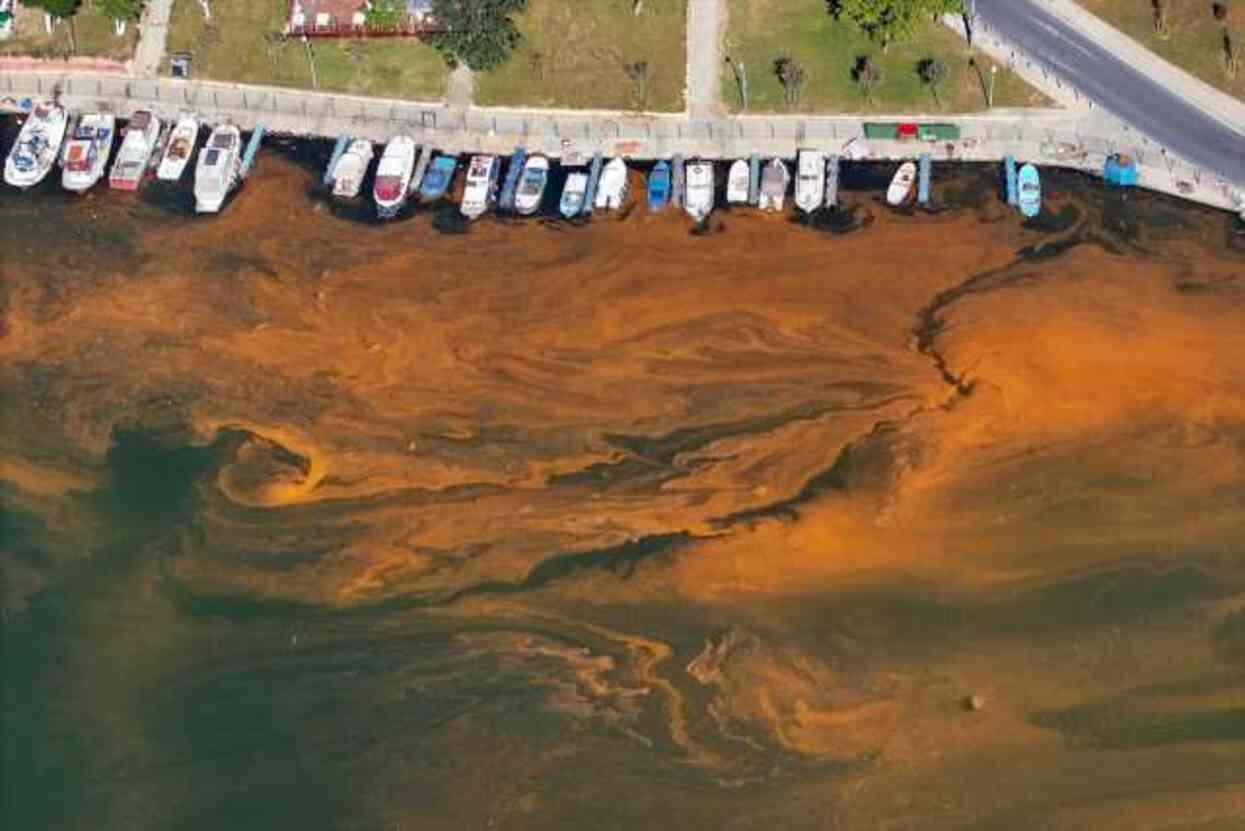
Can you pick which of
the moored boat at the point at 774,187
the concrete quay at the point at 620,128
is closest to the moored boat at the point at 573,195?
the concrete quay at the point at 620,128

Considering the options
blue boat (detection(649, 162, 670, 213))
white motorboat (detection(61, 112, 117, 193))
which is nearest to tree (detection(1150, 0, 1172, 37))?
blue boat (detection(649, 162, 670, 213))

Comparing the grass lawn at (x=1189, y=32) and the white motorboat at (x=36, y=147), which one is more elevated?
the grass lawn at (x=1189, y=32)

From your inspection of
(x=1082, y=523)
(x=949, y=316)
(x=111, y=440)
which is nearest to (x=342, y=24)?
(x=111, y=440)

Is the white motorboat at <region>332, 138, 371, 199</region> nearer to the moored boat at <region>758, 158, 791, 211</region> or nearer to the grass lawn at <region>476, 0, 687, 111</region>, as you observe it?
the grass lawn at <region>476, 0, 687, 111</region>

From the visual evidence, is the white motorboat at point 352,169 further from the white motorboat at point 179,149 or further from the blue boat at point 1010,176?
the blue boat at point 1010,176

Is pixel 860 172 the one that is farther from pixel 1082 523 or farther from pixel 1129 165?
pixel 1082 523
